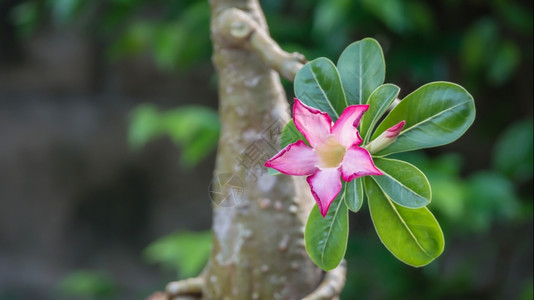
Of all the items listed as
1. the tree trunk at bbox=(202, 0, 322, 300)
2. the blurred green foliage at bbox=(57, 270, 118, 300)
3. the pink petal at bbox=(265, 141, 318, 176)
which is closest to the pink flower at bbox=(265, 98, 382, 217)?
the pink petal at bbox=(265, 141, 318, 176)

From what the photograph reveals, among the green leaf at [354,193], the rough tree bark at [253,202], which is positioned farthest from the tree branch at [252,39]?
the green leaf at [354,193]

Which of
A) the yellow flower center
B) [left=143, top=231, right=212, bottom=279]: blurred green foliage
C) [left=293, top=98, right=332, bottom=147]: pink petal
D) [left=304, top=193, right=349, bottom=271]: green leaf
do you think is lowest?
[left=143, top=231, right=212, bottom=279]: blurred green foliage

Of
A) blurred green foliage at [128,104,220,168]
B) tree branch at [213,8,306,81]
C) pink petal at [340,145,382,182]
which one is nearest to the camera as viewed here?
pink petal at [340,145,382,182]

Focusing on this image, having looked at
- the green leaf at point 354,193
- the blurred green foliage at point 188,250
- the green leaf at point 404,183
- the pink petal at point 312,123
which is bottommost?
the blurred green foliage at point 188,250

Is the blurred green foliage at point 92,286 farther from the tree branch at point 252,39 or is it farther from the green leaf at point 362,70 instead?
the green leaf at point 362,70

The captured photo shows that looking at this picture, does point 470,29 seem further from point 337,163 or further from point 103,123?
point 103,123

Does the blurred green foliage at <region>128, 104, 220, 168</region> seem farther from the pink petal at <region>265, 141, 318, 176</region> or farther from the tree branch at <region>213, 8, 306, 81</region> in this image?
the pink petal at <region>265, 141, 318, 176</region>

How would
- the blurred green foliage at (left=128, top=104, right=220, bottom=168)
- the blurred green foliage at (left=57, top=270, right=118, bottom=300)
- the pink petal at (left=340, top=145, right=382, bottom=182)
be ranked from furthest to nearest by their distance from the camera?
the blurred green foliage at (left=57, top=270, right=118, bottom=300)
the blurred green foliage at (left=128, top=104, right=220, bottom=168)
the pink petal at (left=340, top=145, right=382, bottom=182)

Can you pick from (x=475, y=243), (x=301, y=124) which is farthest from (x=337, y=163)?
(x=475, y=243)
